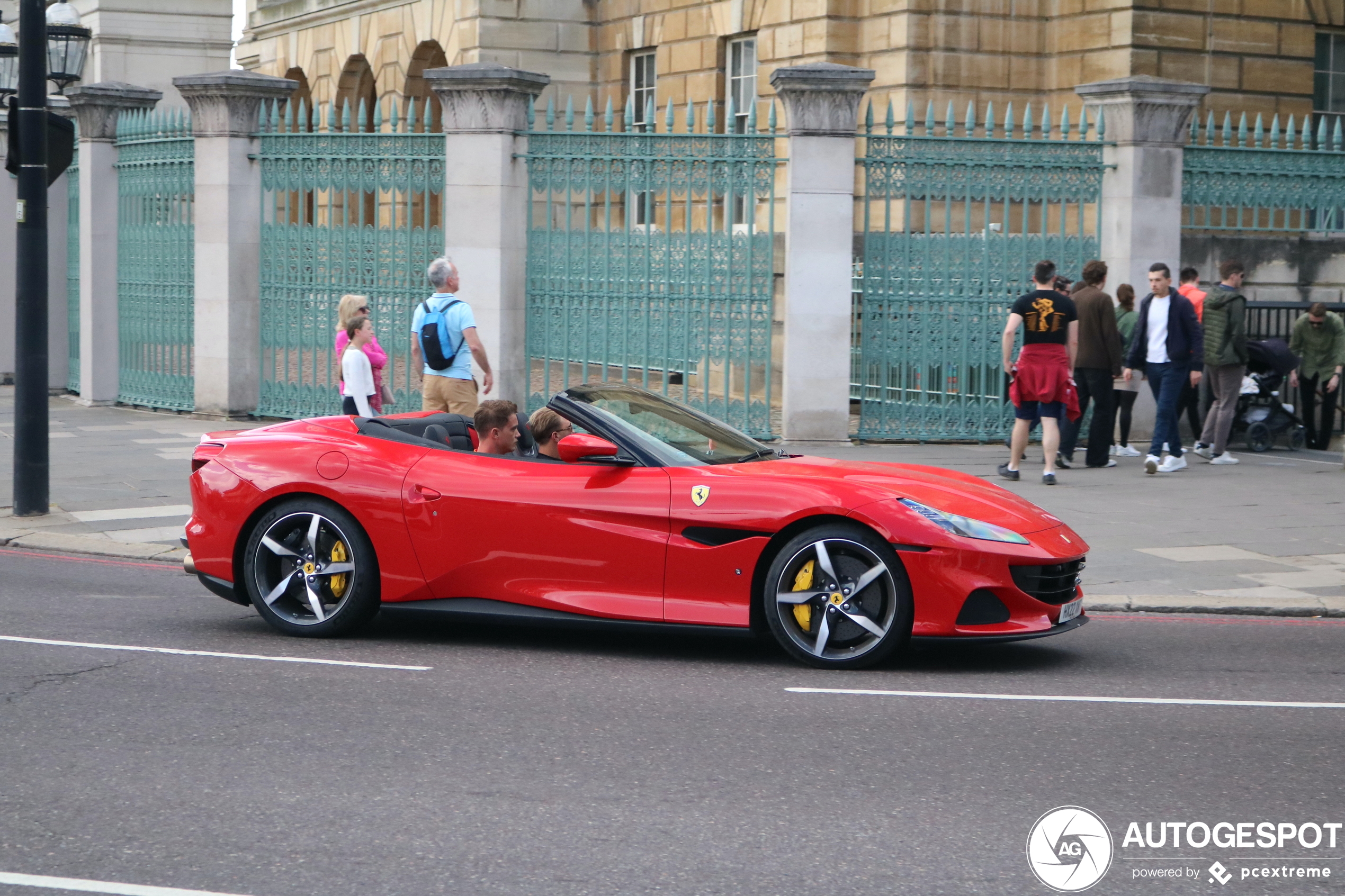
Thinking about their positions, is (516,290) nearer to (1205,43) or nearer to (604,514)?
(604,514)

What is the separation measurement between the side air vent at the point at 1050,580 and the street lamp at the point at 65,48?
1461 cm

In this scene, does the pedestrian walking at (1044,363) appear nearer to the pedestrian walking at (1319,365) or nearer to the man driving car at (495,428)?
the pedestrian walking at (1319,365)

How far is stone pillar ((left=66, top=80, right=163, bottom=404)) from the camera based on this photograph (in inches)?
757

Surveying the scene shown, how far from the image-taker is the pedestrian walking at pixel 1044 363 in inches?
523

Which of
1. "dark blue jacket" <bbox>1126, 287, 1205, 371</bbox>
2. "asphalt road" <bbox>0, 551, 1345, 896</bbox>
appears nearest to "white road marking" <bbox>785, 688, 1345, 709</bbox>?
"asphalt road" <bbox>0, 551, 1345, 896</bbox>

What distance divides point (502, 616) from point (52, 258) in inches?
611

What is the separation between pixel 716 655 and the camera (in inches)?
299

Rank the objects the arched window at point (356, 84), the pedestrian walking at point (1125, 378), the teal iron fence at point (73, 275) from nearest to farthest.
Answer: the pedestrian walking at point (1125, 378) < the teal iron fence at point (73, 275) < the arched window at point (356, 84)

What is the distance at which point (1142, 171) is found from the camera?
51.3ft

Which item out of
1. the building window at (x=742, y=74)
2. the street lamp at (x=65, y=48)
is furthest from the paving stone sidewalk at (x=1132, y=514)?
the building window at (x=742, y=74)

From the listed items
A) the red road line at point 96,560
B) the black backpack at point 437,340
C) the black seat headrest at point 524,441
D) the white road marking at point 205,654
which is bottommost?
the red road line at point 96,560

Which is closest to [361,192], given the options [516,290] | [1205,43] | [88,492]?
[516,290]

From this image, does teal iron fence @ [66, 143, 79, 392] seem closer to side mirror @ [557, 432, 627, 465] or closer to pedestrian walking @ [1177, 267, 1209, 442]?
pedestrian walking @ [1177, 267, 1209, 442]

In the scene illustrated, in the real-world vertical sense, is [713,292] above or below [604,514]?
above
